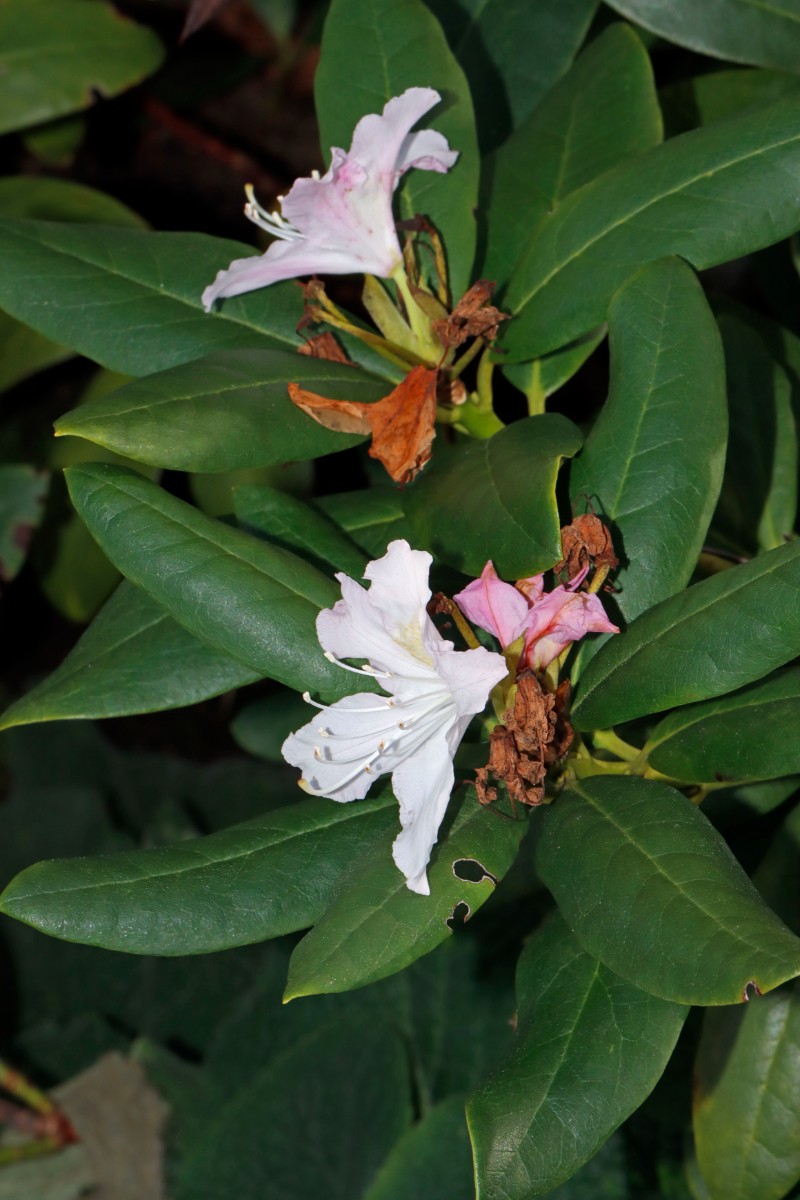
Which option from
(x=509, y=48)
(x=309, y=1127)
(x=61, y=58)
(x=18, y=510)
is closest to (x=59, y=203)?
(x=61, y=58)

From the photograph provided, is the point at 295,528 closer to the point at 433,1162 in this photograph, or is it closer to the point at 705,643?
the point at 705,643

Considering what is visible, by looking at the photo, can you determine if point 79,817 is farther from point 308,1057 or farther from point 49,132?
point 49,132

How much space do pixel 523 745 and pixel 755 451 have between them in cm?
57

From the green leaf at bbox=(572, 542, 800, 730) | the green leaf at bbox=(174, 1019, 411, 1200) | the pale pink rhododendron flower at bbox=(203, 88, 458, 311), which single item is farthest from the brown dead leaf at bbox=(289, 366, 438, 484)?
the green leaf at bbox=(174, 1019, 411, 1200)

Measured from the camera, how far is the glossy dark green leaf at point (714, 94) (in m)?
1.30

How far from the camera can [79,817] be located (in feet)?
7.63

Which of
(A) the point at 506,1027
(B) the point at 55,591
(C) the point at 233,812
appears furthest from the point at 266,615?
→ (C) the point at 233,812

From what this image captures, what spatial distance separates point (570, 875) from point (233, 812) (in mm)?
1468

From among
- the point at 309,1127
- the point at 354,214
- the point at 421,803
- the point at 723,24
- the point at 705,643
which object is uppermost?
the point at 723,24

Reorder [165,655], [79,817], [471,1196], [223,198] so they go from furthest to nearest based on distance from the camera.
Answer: [79,817]
[223,198]
[471,1196]
[165,655]

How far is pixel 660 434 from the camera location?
896 mm

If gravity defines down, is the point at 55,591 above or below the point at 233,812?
above

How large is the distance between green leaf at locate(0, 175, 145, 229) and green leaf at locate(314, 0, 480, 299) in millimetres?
787

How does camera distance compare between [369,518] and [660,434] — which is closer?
[660,434]
